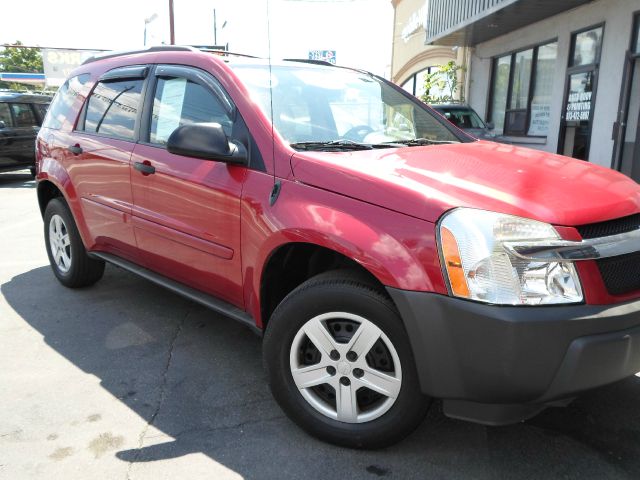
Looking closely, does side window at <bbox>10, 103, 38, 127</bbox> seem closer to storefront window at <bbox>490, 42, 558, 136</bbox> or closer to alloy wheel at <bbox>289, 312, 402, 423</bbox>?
storefront window at <bbox>490, 42, 558, 136</bbox>

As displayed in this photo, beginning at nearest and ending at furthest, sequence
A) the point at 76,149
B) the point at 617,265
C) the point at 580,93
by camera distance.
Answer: the point at 617,265 → the point at 76,149 → the point at 580,93

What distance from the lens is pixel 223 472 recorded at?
2.34 meters

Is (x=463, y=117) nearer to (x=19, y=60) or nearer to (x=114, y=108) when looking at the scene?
(x=114, y=108)

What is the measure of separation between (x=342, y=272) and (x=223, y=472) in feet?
3.22

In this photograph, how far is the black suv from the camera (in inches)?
451

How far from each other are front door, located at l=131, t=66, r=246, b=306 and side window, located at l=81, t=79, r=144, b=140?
211 millimetres

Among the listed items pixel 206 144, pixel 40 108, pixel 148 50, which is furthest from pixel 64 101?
pixel 40 108

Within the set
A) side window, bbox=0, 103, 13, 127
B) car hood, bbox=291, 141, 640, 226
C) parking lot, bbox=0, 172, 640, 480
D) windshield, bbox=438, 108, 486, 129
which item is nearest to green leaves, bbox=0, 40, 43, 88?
side window, bbox=0, 103, 13, 127

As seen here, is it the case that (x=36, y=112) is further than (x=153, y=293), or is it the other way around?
(x=36, y=112)

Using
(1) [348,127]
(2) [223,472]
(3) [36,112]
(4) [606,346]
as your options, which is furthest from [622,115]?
(3) [36,112]

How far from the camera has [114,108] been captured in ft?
12.9

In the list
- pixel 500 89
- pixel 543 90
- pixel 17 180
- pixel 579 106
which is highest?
pixel 500 89

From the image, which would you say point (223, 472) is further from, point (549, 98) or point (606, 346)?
point (549, 98)

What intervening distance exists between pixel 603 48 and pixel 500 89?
215 inches
